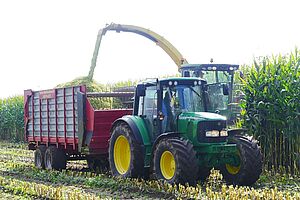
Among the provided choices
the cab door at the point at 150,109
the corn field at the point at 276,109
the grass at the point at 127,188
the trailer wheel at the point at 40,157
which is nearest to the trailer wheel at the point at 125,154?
the grass at the point at 127,188

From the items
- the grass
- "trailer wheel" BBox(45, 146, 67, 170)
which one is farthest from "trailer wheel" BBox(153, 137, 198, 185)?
"trailer wheel" BBox(45, 146, 67, 170)

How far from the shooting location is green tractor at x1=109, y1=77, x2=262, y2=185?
903cm

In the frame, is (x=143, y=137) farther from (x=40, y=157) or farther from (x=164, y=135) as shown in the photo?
(x=40, y=157)

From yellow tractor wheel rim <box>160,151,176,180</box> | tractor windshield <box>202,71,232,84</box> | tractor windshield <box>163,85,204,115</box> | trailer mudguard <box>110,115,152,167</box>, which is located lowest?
yellow tractor wheel rim <box>160,151,176,180</box>

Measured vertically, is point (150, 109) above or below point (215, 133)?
above

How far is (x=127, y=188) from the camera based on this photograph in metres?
→ 9.30

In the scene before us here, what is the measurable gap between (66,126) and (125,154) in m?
2.58

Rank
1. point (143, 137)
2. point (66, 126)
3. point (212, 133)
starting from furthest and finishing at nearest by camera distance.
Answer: point (66, 126), point (143, 137), point (212, 133)

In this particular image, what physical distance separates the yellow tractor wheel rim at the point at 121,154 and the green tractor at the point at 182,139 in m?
0.05

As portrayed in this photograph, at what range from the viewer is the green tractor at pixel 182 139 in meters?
9.03

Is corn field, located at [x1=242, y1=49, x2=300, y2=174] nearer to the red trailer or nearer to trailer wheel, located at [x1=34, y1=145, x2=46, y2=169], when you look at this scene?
the red trailer

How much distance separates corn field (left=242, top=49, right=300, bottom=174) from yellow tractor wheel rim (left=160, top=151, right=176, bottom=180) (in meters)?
3.48

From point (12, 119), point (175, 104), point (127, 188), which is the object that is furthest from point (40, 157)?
point (12, 119)

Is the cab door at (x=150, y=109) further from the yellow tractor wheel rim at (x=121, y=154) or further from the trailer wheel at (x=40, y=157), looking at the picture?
the trailer wheel at (x=40, y=157)
